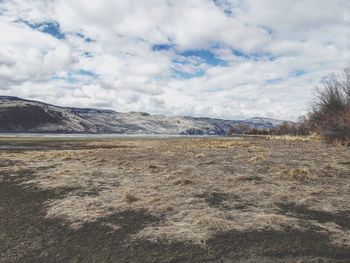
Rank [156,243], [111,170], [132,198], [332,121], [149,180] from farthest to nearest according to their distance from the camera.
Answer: [332,121] → [111,170] → [149,180] → [132,198] → [156,243]

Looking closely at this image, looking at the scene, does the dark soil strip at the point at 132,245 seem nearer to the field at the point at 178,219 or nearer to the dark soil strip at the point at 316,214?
the field at the point at 178,219

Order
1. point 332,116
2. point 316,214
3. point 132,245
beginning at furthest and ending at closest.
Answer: point 332,116, point 316,214, point 132,245

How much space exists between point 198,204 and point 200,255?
4769 mm

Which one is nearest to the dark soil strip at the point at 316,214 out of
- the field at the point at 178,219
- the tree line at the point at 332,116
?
the field at the point at 178,219

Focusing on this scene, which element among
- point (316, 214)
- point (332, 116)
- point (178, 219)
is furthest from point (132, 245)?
point (332, 116)

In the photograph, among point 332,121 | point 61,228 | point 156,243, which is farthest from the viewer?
point 332,121

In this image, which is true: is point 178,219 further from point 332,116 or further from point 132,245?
point 332,116

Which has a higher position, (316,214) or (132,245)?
(316,214)

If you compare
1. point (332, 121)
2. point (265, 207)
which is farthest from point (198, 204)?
point (332, 121)

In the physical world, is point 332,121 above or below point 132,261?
above

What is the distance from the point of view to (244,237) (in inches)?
370

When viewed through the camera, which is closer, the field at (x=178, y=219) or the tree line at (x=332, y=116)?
the field at (x=178, y=219)

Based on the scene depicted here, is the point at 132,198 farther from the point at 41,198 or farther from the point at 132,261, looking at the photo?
the point at 132,261

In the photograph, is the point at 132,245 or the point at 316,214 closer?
the point at 132,245
